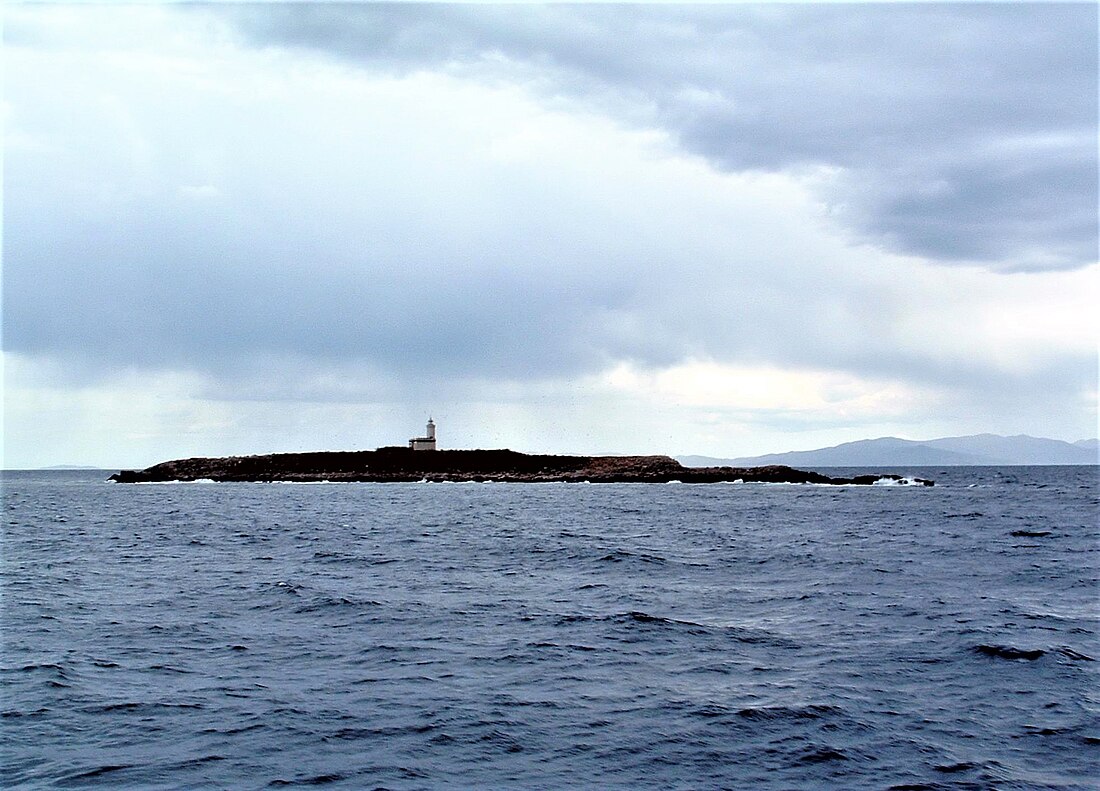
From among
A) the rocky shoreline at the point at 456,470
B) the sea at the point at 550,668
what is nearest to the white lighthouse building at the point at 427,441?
the rocky shoreline at the point at 456,470

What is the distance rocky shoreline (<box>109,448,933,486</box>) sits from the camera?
4902 inches

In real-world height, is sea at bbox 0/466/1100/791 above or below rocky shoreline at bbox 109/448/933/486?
below

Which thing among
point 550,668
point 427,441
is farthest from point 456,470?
point 550,668

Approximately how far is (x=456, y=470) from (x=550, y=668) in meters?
115

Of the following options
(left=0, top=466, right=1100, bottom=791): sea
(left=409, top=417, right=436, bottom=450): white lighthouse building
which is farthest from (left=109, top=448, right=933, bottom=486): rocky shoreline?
(left=0, top=466, right=1100, bottom=791): sea

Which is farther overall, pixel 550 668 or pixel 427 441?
pixel 427 441

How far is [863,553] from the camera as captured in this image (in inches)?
1459

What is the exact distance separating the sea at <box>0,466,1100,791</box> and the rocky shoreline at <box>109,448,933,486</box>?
282 feet

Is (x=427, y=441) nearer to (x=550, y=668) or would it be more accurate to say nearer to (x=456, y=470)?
→ (x=456, y=470)

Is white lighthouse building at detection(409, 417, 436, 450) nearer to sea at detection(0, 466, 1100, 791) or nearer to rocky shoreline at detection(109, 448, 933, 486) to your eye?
rocky shoreline at detection(109, 448, 933, 486)

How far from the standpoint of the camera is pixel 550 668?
17688 mm

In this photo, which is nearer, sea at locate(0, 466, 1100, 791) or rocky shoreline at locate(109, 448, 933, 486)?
sea at locate(0, 466, 1100, 791)

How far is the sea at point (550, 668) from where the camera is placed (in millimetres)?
12781

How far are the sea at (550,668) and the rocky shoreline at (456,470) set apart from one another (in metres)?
86.0
